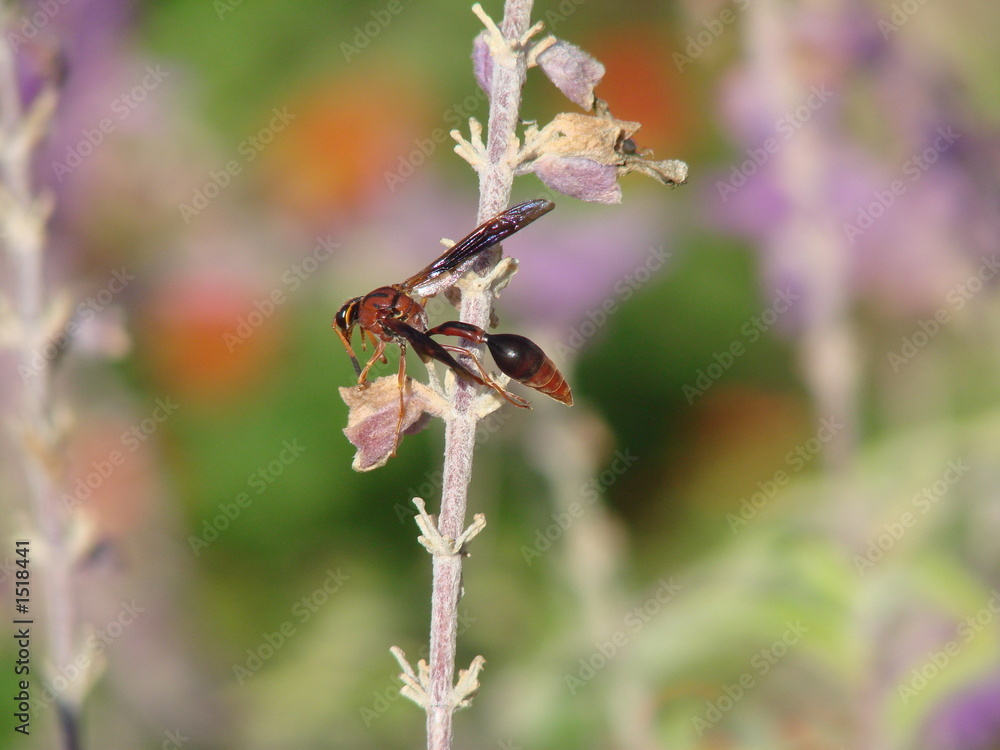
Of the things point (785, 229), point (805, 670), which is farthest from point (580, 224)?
point (805, 670)

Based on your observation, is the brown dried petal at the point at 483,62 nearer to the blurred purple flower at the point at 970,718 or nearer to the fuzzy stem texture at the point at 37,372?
the fuzzy stem texture at the point at 37,372

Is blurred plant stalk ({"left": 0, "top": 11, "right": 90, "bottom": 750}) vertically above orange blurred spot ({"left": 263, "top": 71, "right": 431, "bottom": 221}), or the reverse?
→ orange blurred spot ({"left": 263, "top": 71, "right": 431, "bottom": 221})

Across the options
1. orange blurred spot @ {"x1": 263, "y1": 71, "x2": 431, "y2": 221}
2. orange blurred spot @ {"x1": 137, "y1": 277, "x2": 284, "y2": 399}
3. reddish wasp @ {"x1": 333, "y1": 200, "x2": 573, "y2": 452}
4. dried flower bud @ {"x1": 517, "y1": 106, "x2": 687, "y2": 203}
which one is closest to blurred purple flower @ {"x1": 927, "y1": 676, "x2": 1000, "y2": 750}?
reddish wasp @ {"x1": 333, "y1": 200, "x2": 573, "y2": 452}

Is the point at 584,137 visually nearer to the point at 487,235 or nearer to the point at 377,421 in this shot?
the point at 487,235

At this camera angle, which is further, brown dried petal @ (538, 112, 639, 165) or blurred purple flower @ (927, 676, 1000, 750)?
blurred purple flower @ (927, 676, 1000, 750)

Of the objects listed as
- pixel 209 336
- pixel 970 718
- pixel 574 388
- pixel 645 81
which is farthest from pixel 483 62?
pixel 645 81

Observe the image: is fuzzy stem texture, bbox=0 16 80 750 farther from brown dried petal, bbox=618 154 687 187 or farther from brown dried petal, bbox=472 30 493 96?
brown dried petal, bbox=618 154 687 187
